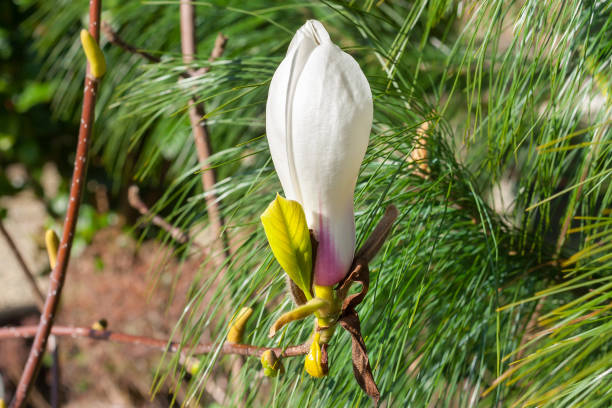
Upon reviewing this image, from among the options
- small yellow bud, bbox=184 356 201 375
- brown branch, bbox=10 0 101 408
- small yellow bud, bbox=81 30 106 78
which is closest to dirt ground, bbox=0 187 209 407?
small yellow bud, bbox=184 356 201 375

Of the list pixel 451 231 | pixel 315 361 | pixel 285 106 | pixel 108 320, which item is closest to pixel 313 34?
pixel 285 106

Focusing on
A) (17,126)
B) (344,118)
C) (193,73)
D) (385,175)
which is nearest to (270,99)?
(344,118)

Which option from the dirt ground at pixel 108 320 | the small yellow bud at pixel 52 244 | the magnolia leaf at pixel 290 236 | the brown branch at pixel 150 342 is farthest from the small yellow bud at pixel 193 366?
the dirt ground at pixel 108 320

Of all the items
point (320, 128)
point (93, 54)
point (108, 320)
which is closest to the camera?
point (320, 128)

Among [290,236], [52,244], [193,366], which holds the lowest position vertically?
[193,366]

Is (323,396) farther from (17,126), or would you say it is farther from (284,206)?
(17,126)

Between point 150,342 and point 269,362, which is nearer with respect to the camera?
point 269,362

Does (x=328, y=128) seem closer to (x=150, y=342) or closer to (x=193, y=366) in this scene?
(x=150, y=342)

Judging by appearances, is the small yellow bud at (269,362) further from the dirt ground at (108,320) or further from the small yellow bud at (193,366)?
the dirt ground at (108,320)
